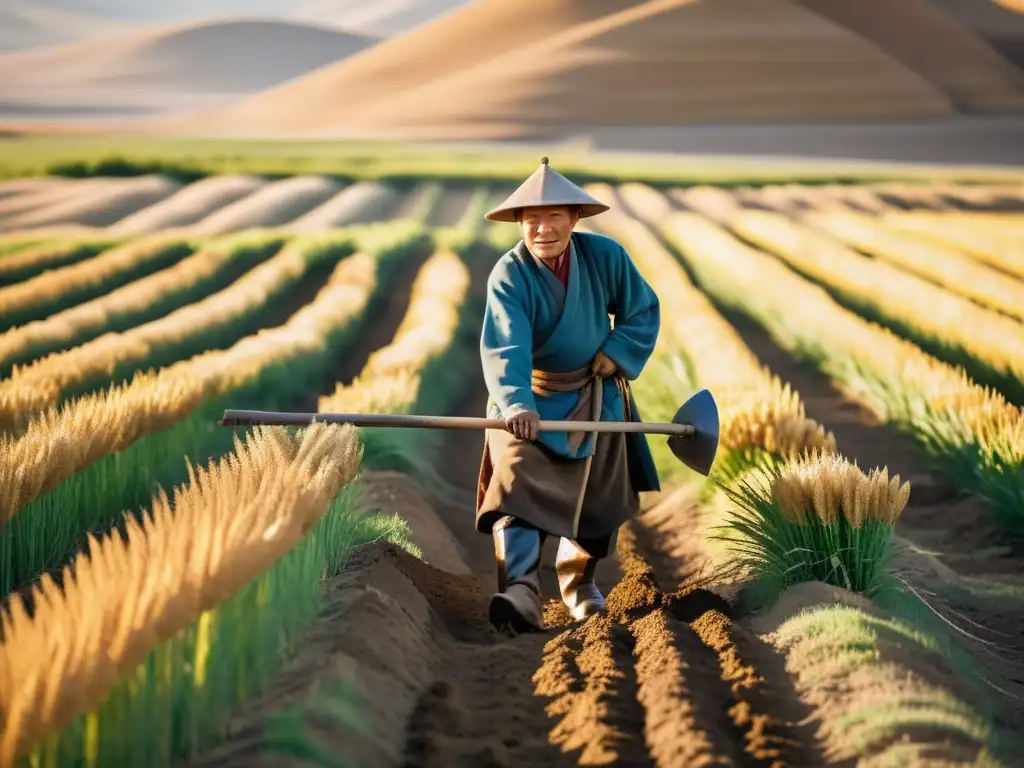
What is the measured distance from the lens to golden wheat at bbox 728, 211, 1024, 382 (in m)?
9.96

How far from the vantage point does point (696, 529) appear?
6746mm

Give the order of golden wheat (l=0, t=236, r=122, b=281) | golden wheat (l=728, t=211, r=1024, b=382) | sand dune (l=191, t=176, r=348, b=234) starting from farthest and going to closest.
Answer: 1. sand dune (l=191, t=176, r=348, b=234)
2. golden wheat (l=0, t=236, r=122, b=281)
3. golden wheat (l=728, t=211, r=1024, b=382)

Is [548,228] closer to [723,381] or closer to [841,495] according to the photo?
[841,495]

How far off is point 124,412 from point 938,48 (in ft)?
143

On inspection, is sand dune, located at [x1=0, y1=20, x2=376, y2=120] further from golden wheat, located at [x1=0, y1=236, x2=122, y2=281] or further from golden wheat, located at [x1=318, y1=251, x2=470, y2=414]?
golden wheat, located at [x1=318, y1=251, x2=470, y2=414]

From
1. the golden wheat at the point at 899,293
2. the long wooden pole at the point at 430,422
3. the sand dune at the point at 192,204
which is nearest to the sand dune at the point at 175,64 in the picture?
the sand dune at the point at 192,204

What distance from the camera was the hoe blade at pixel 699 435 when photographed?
514cm

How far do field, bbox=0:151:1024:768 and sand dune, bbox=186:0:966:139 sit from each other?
25.5 meters

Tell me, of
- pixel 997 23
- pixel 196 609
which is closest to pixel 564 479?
pixel 196 609

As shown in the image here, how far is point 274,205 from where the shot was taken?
2412cm

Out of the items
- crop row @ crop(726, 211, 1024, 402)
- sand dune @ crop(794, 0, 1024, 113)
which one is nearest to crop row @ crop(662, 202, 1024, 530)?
crop row @ crop(726, 211, 1024, 402)

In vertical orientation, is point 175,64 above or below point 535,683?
above

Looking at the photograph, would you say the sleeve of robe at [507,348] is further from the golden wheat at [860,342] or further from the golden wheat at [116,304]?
the golden wheat at [116,304]

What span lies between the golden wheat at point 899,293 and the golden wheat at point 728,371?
54.4 inches
